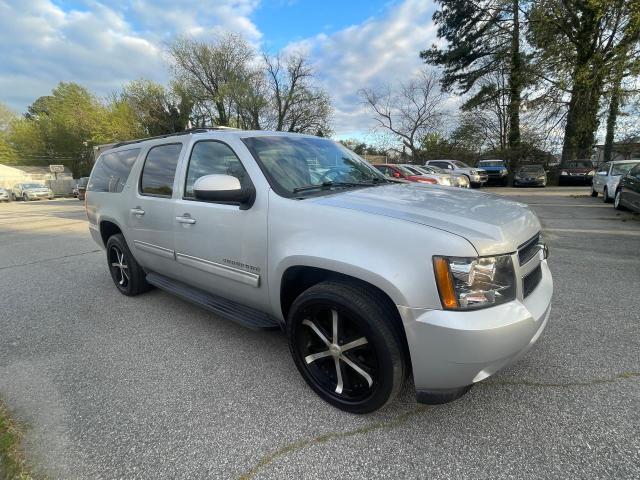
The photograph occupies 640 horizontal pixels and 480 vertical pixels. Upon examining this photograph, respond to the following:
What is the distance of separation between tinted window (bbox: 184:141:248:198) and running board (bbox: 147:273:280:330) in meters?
0.92

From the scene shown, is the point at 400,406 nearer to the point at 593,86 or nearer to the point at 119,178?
the point at 119,178

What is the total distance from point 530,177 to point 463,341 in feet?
77.2

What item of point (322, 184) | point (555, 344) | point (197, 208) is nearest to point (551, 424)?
point (555, 344)

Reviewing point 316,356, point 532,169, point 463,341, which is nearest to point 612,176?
point 532,169

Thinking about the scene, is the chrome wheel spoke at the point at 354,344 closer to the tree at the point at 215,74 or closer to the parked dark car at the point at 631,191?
the parked dark car at the point at 631,191

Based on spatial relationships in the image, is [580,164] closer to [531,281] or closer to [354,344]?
[531,281]

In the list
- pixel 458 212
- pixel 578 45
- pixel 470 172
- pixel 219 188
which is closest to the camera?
pixel 458 212

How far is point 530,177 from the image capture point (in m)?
21.5

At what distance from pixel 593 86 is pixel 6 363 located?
24.8 meters

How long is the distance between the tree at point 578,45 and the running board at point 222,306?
2157 cm

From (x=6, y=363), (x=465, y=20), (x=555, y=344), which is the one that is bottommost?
(x=6, y=363)

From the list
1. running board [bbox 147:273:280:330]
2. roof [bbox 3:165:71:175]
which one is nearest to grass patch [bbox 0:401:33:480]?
running board [bbox 147:273:280:330]

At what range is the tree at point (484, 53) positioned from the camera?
2295 centimetres

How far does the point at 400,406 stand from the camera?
2.30 metres
